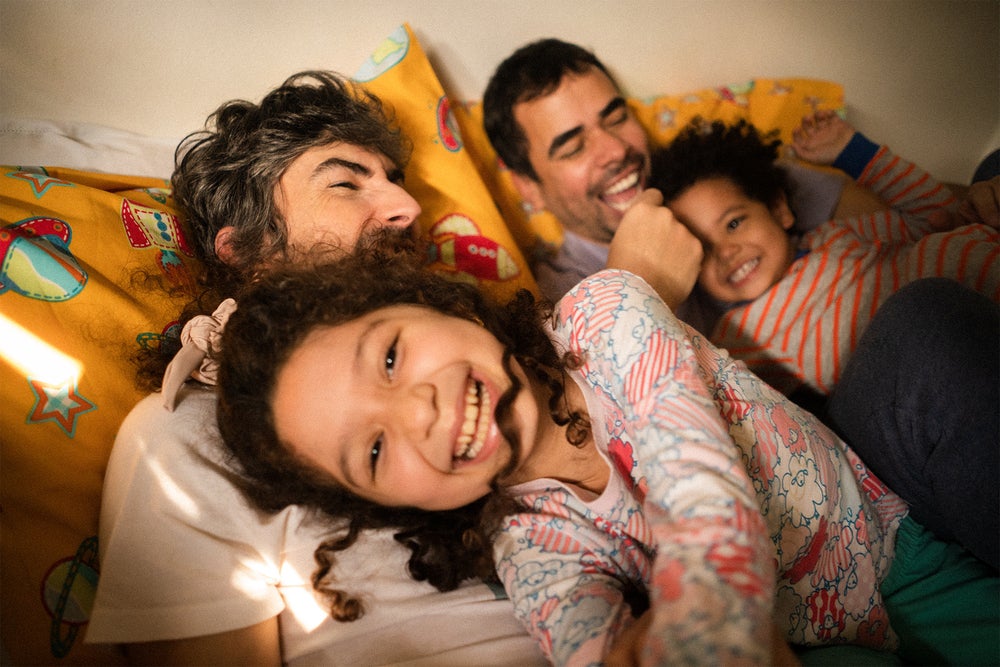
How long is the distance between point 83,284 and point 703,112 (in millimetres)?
1684

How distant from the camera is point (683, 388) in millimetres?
848

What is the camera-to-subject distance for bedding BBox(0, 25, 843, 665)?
88 cm

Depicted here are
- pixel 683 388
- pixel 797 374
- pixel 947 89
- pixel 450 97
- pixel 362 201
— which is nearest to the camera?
pixel 683 388

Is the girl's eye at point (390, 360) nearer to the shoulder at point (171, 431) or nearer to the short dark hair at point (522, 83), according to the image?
the shoulder at point (171, 431)

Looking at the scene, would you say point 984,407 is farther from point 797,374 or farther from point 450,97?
point 450,97

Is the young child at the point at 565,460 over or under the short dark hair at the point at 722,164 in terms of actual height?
under

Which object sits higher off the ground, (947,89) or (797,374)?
(947,89)

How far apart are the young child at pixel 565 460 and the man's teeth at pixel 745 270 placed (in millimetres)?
515

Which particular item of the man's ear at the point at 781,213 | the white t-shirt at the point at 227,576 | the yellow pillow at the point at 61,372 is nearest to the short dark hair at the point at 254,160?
the yellow pillow at the point at 61,372

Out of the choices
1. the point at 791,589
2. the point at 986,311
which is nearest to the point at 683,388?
the point at 791,589

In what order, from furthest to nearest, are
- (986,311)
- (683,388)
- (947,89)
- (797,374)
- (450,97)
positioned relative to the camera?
(947,89)
(450,97)
(797,374)
(986,311)
(683,388)

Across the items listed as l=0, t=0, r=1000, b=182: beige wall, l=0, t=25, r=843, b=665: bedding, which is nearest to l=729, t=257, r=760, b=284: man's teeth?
l=0, t=25, r=843, b=665: bedding

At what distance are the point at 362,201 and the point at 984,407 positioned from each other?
44.9 inches

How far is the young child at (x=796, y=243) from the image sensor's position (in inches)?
56.6
